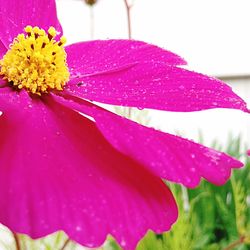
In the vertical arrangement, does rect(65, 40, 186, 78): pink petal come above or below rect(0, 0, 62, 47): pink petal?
below

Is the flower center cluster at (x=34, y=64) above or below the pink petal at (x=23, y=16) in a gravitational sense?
below

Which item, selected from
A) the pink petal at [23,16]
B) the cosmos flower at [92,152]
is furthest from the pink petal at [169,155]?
the pink petal at [23,16]

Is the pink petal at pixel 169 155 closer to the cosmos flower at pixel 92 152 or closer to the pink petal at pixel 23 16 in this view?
the cosmos flower at pixel 92 152

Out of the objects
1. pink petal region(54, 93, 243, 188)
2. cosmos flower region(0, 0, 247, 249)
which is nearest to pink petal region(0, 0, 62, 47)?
cosmos flower region(0, 0, 247, 249)

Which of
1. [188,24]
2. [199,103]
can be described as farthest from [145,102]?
[188,24]

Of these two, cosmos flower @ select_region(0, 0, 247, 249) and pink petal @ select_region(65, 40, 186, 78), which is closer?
cosmos flower @ select_region(0, 0, 247, 249)

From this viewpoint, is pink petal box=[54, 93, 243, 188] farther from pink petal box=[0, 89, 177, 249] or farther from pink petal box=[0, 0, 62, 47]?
pink petal box=[0, 0, 62, 47]

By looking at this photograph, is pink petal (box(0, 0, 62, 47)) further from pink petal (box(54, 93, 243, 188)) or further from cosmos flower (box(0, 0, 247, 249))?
pink petal (box(54, 93, 243, 188))
